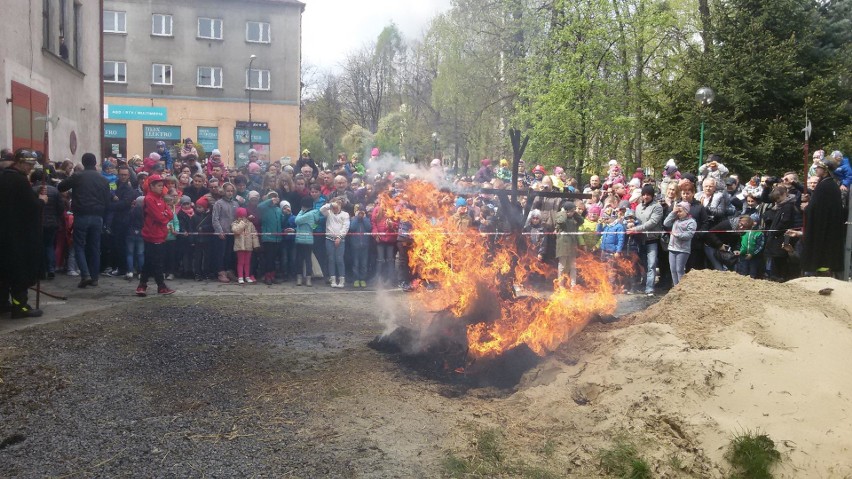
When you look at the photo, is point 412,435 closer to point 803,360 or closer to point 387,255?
point 803,360

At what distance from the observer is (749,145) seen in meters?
19.0

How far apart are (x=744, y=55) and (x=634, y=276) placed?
31.1 feet

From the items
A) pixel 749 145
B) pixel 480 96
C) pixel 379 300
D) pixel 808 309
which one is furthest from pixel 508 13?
pixel 808 309

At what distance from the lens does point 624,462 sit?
4.95 metres

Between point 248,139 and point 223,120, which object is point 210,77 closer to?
point 223,120


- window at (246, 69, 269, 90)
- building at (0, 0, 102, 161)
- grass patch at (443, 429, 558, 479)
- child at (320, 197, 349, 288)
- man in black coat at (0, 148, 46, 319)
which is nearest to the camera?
grass patch at (443, 429, 558, 479)

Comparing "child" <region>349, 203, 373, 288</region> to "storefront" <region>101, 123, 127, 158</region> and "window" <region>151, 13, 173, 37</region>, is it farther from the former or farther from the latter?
"window" <region>151, 13, 173, 37</region>

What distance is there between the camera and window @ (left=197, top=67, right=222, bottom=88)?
4462cm

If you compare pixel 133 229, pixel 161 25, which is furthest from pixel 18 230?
pixel 161 25

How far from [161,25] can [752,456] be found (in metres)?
46.7

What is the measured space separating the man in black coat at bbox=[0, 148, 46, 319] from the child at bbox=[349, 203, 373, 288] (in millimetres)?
5873

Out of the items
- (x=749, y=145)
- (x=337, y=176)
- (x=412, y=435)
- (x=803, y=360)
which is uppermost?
(x=749, y=145)

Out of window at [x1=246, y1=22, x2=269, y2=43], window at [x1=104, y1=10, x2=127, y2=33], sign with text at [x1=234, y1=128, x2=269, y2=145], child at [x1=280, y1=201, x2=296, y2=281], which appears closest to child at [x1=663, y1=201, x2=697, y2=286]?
child at [x1=280, y1=201, x2=296, y2=281]

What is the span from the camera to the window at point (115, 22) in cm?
4331
